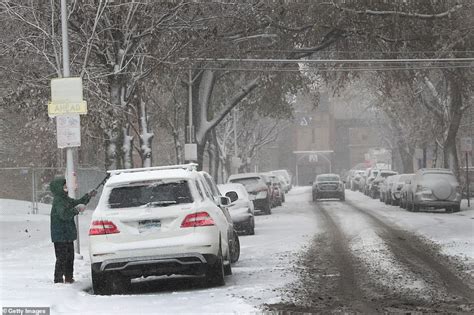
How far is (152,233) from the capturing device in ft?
40.9

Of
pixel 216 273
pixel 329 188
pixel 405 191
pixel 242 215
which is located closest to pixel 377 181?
pixel 329 188

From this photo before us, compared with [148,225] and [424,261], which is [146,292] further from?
[424,261]

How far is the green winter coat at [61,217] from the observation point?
44.1 feet

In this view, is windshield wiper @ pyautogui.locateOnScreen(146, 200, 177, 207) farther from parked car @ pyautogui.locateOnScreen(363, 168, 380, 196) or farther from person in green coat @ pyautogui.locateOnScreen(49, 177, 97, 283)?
parked car @ pyautogui.locateOnScreen(363, 168, 380, 196)

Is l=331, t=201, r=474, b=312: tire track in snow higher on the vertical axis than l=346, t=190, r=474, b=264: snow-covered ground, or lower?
lower

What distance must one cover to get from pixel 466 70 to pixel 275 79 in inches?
304

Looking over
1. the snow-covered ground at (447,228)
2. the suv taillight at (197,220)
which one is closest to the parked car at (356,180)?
the snow-covered ground at (447,228)

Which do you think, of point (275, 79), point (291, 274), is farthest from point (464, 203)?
point (291, 274)

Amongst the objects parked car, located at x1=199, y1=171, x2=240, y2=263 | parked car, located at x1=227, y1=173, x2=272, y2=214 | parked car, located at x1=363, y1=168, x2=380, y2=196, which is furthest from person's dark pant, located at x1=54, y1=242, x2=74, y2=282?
parked car, located at x1=363, y1=168, x2=380, y2=196

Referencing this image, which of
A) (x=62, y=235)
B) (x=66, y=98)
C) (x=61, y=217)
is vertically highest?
(x=66, y=98)

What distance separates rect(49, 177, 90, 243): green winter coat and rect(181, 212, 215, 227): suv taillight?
198cm

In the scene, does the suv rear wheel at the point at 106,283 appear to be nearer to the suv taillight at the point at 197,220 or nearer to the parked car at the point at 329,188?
the suv taillight at the point at 197,220

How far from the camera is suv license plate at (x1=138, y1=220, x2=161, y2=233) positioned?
12.5 metres

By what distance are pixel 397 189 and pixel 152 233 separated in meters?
30.6
